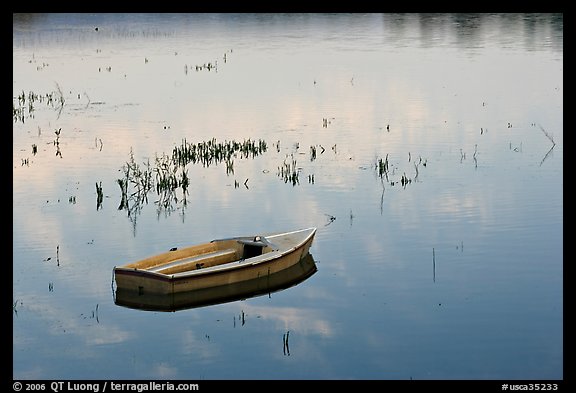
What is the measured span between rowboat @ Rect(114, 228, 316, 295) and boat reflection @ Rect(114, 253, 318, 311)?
0.06m

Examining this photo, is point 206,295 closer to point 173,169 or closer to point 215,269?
point 215,269

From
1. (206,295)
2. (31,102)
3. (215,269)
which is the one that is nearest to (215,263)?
(215,269)

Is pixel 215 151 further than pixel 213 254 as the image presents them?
Yes

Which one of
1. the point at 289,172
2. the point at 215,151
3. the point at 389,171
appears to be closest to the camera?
the point at 289,172

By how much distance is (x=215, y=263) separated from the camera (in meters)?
16.0

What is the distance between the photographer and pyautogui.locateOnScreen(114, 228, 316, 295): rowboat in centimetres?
1467

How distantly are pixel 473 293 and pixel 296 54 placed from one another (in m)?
24.4

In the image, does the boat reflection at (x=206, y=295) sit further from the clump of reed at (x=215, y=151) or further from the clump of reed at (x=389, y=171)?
the clump of reed at (x=215, y=151)

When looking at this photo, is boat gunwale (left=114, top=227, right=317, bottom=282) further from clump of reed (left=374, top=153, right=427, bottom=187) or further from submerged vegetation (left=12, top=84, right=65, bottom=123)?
submerged vegetation (left=12, top=84, right=65, bottom=123)

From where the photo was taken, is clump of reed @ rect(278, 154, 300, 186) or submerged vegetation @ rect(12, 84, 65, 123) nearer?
clump of reed @ rect(278, 154, 300, 186)

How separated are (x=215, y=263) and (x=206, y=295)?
48.5 inches

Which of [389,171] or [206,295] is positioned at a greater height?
[389,171]

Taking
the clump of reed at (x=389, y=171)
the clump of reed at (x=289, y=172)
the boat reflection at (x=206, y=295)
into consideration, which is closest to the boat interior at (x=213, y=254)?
the boat reflection at (x=206, y=295)

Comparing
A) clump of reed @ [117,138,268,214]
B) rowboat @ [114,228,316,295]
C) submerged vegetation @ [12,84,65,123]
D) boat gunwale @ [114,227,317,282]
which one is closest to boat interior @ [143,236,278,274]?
rowboat @ [114,228,316,295]
